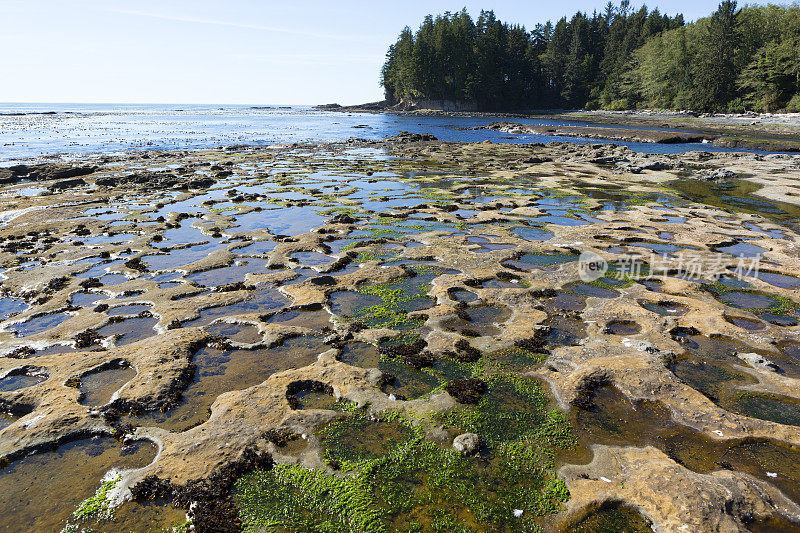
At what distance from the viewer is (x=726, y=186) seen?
3438 cm

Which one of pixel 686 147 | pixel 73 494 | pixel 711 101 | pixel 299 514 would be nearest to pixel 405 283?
pixel 299 514

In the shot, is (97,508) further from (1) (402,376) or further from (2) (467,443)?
(2) (467,443)

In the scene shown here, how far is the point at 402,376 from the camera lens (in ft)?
32.9

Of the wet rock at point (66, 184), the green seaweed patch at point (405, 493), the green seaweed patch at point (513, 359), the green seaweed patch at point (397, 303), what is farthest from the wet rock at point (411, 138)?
the green seaweed patch at point (405, 493)

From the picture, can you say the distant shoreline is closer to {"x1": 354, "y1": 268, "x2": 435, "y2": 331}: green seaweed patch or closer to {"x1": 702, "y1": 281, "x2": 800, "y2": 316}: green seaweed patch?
{"x1": 702, "y1": 281, "x2": 800, "y2": 316}: green seaweed patch

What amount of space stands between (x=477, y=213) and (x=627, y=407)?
1785 cm

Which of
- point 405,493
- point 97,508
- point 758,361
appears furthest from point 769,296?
point 97,508

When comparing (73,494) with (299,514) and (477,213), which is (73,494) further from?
(477,213)

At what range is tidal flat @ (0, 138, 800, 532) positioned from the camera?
6652mm

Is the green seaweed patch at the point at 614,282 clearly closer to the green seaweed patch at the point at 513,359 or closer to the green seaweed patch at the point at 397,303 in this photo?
the green seaweed patch at the point at 513,359

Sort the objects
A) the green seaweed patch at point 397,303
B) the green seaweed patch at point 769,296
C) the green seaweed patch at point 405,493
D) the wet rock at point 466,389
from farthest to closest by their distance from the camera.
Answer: the green seaweed patch at point 769,296
the green seaweed patch at point 397,303
the wet rock at point 466,389
the green seaweed patch at point 405,493

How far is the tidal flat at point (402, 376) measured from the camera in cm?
665

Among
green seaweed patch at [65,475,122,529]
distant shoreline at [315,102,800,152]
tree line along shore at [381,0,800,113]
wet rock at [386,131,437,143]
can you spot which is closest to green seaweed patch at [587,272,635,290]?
green seaweed patch at [65,475,122,529]

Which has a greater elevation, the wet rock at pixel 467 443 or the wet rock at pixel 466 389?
the wet rock at pixel 466 389
